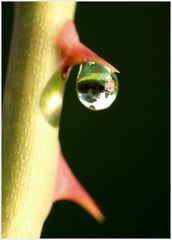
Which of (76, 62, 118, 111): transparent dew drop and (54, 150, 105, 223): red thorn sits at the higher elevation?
(76, 62, 118, 111): transparent dew drop

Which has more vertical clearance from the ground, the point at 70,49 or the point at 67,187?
the point at 70,49

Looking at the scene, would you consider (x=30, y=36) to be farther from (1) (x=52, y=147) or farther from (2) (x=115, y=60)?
(2) (x=115, y=60)

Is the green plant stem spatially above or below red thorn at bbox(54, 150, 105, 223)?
above

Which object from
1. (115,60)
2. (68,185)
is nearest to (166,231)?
(115,60)

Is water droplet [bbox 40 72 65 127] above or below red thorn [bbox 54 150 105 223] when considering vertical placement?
above

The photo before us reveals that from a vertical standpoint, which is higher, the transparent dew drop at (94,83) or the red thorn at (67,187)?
the transparent dew drop at (94,83)
